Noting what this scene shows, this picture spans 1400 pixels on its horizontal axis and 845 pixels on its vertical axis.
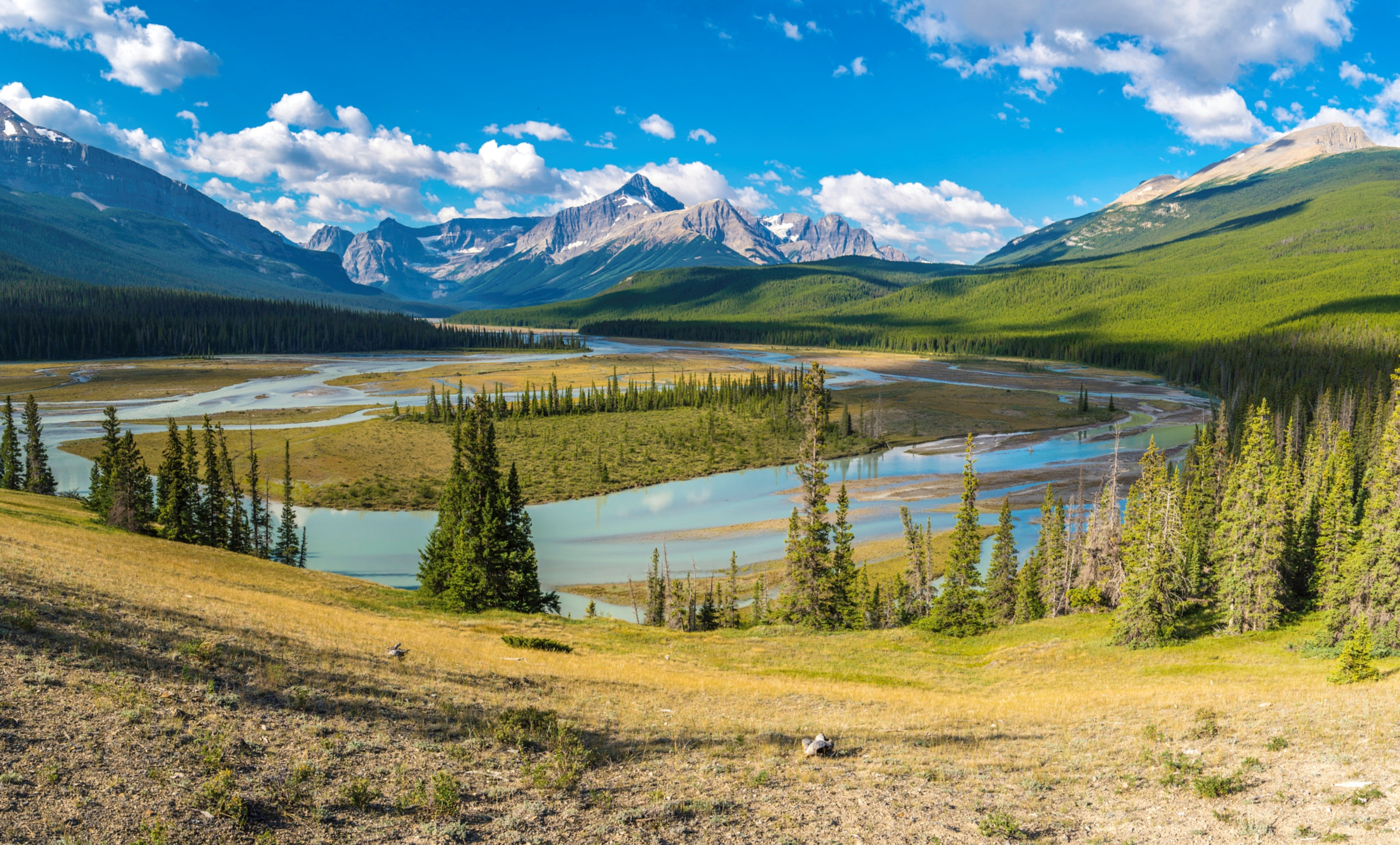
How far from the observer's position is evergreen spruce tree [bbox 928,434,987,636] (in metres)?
41.6

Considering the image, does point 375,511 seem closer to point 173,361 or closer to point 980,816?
point 980,816

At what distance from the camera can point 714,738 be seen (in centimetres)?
1784

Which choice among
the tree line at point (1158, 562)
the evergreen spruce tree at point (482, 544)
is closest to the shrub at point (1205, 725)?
the tree line at point (1158, 562)

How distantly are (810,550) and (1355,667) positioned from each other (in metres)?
24.4

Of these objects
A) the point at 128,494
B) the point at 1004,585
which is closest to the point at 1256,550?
the point at 1004,585

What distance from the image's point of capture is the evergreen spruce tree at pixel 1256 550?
35.4 metres

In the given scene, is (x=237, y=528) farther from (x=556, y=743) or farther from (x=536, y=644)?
(x=556, y=743)

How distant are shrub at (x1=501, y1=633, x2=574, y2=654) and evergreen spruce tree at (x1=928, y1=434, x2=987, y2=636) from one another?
2262 cm

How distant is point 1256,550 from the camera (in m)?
35.9

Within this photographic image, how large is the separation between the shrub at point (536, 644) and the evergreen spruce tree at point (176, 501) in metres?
32.8

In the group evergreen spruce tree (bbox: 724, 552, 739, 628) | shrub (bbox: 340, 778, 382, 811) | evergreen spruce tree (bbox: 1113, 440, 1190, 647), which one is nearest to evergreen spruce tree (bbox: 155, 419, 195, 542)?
evergreen spruce tree (bbox: 724, 552, 739, 628)

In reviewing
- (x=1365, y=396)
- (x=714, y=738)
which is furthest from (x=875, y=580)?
(x=1365, y=396)

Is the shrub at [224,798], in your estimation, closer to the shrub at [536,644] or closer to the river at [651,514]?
the shrub at [536,644]

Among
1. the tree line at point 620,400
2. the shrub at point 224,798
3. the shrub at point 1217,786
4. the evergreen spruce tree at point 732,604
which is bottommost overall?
the evergreen spruce tree at point 732,604
